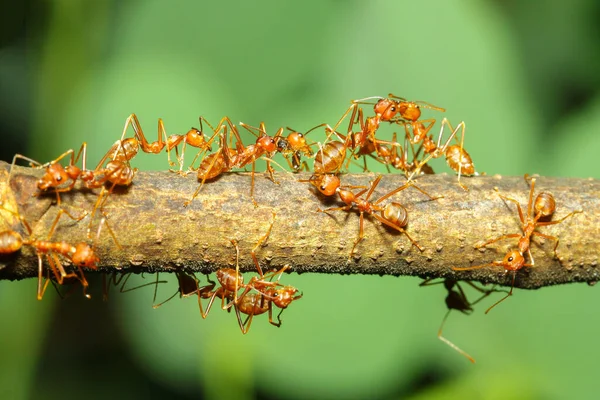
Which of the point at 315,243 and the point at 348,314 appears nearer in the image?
the point at 315,243

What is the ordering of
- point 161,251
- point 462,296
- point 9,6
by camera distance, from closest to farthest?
point 161,251, point 462,296, point 9,6

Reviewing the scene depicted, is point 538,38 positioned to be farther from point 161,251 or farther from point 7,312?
point 7,312

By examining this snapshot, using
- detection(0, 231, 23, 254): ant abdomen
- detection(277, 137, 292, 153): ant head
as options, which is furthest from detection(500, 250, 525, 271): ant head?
detection(0, 231, 23, 254): ant abdomen

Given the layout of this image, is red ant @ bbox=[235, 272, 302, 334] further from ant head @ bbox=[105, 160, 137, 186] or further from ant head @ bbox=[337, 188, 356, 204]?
ant head @ bbox=[105, 160, 137, 186]

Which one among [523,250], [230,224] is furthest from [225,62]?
[523,250]

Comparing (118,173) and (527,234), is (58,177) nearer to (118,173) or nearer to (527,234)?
(118,173)

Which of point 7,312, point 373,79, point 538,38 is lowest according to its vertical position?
point 7,312

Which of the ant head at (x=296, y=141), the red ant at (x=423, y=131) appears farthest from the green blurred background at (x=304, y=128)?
the ant head at (x=296, y=141)
